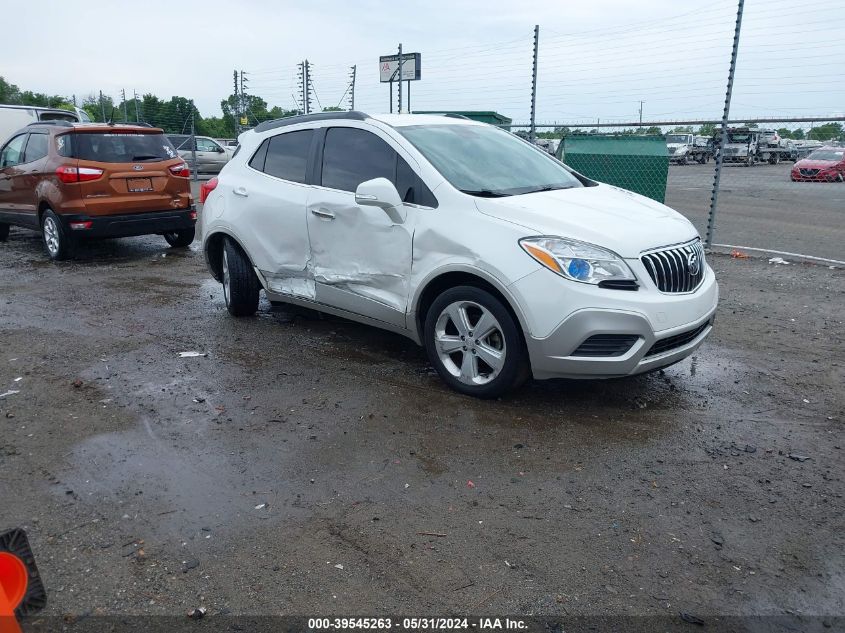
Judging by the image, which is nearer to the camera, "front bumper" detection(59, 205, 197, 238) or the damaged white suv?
the damaged white suv

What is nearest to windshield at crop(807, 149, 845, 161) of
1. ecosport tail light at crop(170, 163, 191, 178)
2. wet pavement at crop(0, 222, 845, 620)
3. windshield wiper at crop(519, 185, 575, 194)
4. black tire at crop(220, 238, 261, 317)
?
wet pavement at crop(0, 222, 845, 620)

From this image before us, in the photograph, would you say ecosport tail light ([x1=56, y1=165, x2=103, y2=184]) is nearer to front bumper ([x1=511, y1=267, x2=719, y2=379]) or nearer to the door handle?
the door handle

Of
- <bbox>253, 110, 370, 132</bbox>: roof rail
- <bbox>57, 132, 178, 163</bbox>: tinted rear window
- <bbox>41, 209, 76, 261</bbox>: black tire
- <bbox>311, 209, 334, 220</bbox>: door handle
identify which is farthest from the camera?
<bbox>41, 209, 76, 261</bbox>: black tire

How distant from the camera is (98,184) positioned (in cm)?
904

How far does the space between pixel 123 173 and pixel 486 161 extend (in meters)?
5.90

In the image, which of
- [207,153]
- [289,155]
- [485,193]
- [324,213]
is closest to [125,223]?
[289,155]

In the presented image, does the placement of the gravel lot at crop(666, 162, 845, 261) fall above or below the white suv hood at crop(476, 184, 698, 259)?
below

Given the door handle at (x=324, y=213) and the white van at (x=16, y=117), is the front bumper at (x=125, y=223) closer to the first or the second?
the door handle at (x=324, y=213)

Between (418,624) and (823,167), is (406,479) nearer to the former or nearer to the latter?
(418,624)

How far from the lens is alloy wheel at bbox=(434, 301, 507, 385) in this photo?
14.3 ft

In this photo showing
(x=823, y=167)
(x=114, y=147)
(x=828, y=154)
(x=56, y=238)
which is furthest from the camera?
(x=828, y=154)

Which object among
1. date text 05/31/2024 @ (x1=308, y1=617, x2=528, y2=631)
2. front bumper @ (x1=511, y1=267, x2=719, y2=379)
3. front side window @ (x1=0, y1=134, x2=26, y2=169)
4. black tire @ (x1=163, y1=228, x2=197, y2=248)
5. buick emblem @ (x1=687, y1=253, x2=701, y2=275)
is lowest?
date text 05/31/2024 @ (x1=308, y1=617, x2=528, y2=631)

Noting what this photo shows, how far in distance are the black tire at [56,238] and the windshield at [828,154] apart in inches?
849

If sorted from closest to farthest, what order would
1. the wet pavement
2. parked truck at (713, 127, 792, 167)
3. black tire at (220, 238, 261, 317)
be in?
1. the wet pavement
2. black tire at (220, 238, 261, 317)
3. parked truck at (713, 127, 792, 167)
